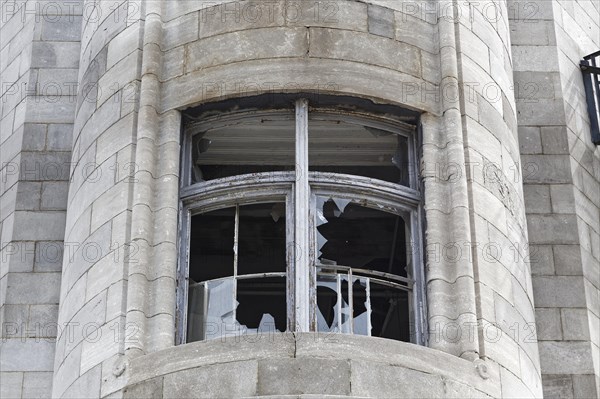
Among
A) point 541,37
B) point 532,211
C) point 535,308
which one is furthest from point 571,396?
point 541,37

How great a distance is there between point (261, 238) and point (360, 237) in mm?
1014

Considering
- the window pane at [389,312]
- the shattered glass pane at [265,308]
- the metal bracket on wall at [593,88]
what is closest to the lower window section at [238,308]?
the shattered glass pane at [265,308]

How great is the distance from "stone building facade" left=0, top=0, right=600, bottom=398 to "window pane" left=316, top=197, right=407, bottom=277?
39 mm

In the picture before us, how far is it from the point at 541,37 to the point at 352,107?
407 cm

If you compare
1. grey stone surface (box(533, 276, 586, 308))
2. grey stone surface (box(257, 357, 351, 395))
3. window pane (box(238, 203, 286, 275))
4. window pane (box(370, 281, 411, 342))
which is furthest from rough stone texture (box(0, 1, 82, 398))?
grey stone surface (box(533, 276, 586, 308))

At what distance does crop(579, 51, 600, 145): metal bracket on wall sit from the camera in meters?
19.1

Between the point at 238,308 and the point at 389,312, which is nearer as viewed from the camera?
the point at 238,308

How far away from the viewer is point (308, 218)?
1552 centimetres

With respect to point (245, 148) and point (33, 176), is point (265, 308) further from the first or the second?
point (33, 176)

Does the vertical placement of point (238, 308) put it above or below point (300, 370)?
above

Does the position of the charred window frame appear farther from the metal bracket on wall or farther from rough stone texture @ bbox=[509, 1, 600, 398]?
the metal bracket on wall

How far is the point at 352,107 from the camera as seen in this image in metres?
16.4

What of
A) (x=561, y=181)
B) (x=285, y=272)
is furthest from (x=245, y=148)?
(x=561, y=181)

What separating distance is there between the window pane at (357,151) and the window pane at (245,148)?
28 cm
